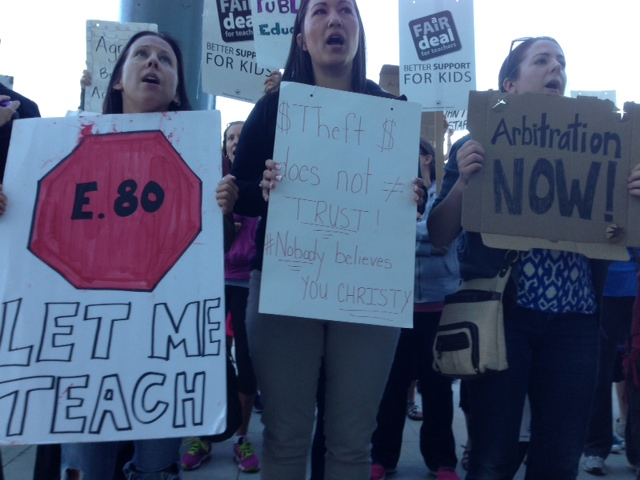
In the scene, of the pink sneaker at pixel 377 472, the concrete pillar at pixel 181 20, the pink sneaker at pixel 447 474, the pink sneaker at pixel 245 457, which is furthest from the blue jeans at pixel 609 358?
the concrete pillar at pixel 181 20

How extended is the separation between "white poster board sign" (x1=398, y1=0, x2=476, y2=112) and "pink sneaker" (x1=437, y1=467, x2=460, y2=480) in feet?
8.16

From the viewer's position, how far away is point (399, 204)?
6.99ft

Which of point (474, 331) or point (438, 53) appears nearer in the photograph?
point (474, 331)

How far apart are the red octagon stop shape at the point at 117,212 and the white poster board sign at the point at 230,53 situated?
2.11m

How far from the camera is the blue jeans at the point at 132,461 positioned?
196cm

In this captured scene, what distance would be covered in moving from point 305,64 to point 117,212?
0.81 m

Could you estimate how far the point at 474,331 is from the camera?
211 centimetres

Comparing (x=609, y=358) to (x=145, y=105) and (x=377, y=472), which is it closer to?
(x=377, y=472)

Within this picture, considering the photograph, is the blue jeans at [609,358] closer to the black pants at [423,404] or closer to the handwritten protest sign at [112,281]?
the black pants at [423,404]

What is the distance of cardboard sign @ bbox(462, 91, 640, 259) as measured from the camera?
215 centimetres

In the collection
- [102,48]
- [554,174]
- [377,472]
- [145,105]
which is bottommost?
[377,472]

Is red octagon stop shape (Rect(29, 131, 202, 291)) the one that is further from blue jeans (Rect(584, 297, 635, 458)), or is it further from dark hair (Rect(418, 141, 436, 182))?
blue jeans (Rect(584, 297, 635, 458))

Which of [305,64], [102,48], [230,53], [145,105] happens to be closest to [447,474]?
[305,64]

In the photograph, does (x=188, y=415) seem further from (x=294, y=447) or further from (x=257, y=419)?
(x=257, y=419)
